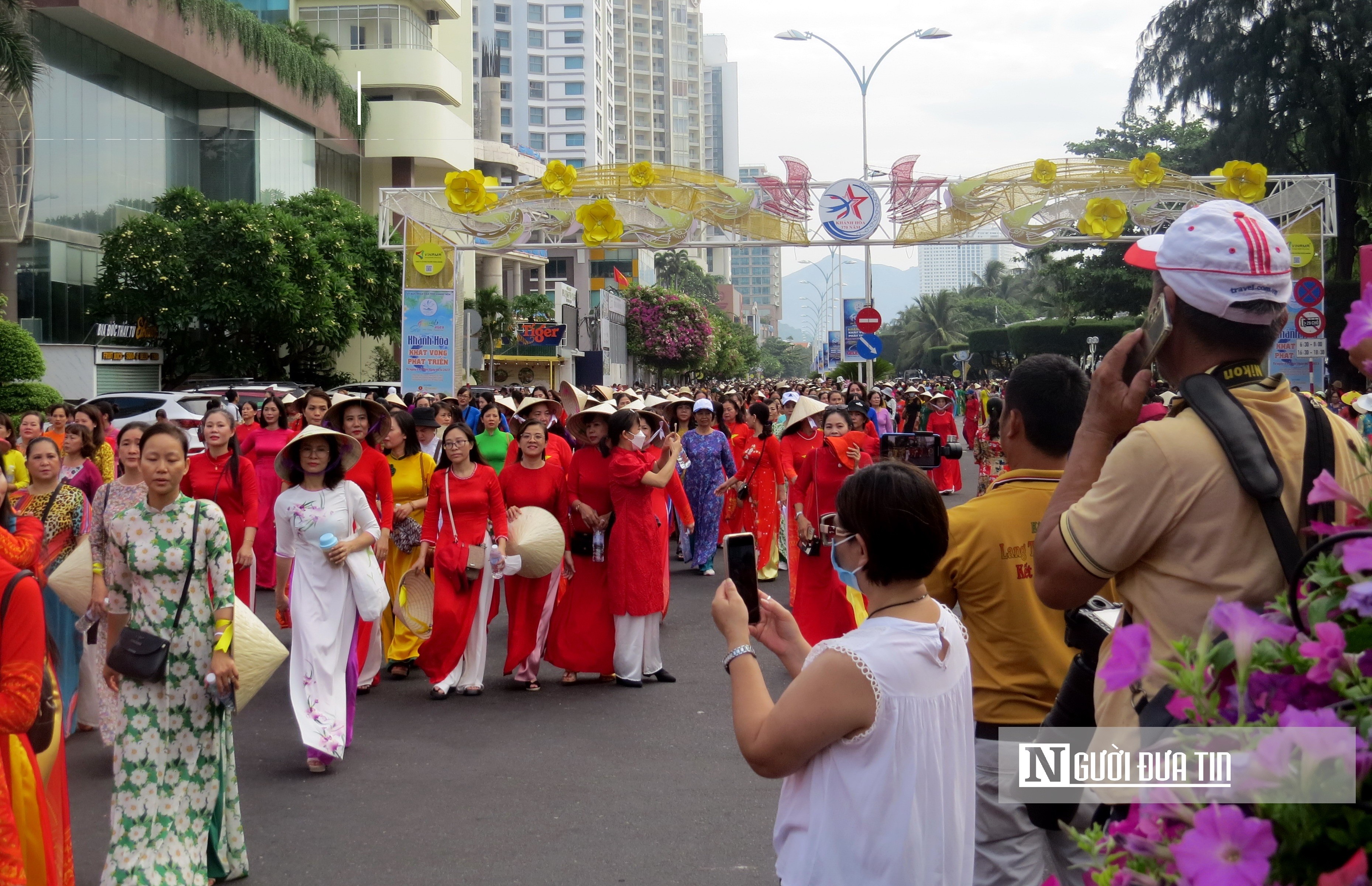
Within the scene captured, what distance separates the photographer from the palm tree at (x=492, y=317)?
45594 millimetres

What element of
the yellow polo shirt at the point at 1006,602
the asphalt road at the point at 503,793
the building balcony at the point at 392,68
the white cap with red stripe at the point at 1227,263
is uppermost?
the building balcony at the point at 392,68

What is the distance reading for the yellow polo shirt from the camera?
321cm

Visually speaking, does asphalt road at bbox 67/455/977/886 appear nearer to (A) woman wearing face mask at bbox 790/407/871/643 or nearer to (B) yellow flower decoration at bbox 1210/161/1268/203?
(A) woman wearing face mask at bbox 790/407/871/643

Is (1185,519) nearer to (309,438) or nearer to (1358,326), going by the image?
(1358,326)

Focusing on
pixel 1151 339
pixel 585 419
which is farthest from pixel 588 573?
pixel 1151 339

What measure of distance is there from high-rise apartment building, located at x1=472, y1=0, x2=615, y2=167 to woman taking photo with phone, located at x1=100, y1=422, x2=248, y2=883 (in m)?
110

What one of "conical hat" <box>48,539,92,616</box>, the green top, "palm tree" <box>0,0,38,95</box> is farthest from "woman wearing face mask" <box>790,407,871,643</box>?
"palm tree" <box>0,0,38,95</box>

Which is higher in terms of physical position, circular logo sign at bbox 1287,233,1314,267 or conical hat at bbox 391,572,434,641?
circular logo sign at bbox 1287,233,1314,267

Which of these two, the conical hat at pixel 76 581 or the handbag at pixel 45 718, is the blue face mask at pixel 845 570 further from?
the conical hat at pixel 76 581

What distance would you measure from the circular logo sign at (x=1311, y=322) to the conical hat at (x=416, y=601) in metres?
12.4

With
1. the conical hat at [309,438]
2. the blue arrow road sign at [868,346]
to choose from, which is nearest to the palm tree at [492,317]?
the blue arrow road sign at [868,346]

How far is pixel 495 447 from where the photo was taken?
425 inches

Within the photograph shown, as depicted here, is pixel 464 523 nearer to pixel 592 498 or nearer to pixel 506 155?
pixel 592 498

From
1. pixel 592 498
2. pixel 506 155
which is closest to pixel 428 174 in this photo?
pixel 506 155
